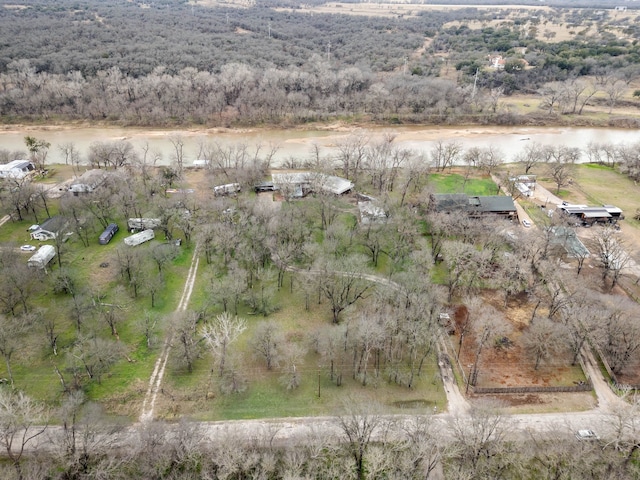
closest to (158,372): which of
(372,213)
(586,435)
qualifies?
(372,213)

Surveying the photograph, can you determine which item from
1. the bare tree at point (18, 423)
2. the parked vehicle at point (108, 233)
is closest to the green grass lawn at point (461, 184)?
the parked vehicle at point (108, 233)

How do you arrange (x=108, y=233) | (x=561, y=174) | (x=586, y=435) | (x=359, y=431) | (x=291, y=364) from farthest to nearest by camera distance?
(x=561, y=174)
(x=108, y=233)
(x=291, y=364)
(x=586, y=435)
(x=359, y=431)

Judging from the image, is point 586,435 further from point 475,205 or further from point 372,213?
point 475,205

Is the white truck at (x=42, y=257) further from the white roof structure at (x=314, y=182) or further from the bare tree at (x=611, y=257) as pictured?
the bare tree at (x=611, y=257)

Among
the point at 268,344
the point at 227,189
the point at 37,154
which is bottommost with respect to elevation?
the point at 268,344

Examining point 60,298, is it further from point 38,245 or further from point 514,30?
point 514,30
